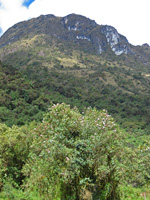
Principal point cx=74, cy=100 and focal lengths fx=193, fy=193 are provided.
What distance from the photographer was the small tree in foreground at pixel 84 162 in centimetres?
635

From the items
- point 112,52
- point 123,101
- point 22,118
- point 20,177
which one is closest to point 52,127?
point 20,177

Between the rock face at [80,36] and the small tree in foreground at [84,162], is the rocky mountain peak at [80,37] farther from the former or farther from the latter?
the small tree in foreground at [84,162]

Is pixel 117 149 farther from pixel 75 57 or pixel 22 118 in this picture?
pixel 75 57

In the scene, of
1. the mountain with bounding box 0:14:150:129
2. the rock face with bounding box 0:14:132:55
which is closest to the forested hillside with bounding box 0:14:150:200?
the mountain with bounding box 0:14:150:129

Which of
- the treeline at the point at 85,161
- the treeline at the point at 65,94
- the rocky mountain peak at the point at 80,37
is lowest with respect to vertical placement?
the treeline at the point at 85,161

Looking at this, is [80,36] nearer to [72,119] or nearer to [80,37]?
[80,37]

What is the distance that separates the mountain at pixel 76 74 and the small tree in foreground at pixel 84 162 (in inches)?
1735

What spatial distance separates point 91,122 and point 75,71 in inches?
4484

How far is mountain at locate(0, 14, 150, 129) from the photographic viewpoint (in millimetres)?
76938

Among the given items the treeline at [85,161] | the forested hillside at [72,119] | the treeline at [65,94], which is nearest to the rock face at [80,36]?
the forested hillside at [72,119]

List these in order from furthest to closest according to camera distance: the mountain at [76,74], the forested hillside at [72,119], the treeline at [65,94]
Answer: the mountain at [76,74] → the treeline at [65,94] → the forested hillside at [72,119]

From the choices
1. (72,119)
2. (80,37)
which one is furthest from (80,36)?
(72,119)

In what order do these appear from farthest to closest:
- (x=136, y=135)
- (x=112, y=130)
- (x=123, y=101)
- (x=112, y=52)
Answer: (x=112, y=52)
(x=123, y=101)
(x=136, y=135)
(x=112, y=130)

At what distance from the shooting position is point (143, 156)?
716 centimetres
